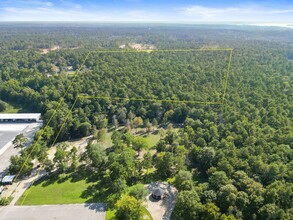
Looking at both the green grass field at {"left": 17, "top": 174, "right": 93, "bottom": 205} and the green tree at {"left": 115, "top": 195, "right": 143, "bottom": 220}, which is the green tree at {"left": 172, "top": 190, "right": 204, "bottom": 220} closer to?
the green tree at {"left": 115, "top": 195, "right": 143, "bottom": 220}

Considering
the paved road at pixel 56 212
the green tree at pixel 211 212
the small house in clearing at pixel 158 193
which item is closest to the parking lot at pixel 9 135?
the paved road at pixel 56 212

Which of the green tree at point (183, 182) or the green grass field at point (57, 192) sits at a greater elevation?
A: the green tree at point (183, 182)

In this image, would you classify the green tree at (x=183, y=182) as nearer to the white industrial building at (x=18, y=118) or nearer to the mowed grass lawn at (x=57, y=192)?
the mowed grass lawn at (x=57, y=192)

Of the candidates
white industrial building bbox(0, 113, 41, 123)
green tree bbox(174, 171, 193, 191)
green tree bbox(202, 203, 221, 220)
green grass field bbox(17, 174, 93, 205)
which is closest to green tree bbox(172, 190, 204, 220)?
green tree bbox(202, 203, 221, 220)

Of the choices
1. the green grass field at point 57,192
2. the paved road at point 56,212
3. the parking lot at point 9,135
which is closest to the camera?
Answer: the paved road at point 56,212

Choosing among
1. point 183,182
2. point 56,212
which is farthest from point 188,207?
point 56,212
